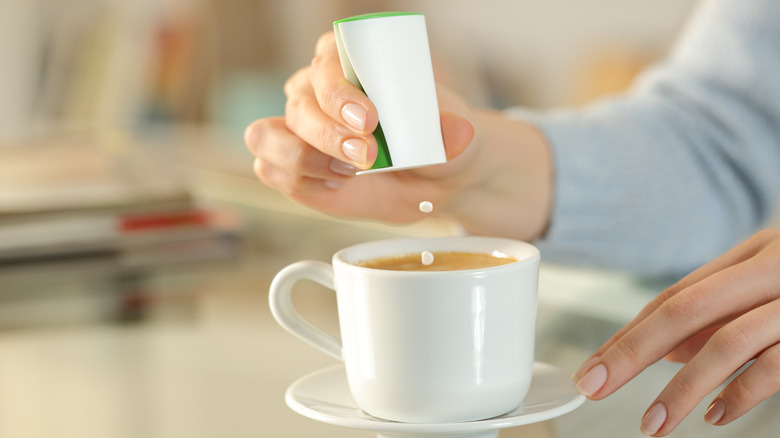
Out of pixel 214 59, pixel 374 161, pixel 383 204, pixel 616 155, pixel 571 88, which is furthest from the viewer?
pixel 214 59

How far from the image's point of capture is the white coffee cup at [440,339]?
483mm

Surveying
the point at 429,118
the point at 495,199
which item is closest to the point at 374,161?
the point at 429,118

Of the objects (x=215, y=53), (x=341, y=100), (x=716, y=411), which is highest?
(x=215, y=53)

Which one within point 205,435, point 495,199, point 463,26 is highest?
point 463,26

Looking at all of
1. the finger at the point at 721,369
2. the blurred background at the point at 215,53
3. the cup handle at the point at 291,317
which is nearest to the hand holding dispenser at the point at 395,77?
the cup handle at the point at 291,317

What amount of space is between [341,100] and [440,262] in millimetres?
136

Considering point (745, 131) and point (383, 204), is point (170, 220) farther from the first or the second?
point (745, 131)

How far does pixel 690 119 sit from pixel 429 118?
0.65 m

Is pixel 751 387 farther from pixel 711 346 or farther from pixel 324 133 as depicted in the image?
pixel 324 133

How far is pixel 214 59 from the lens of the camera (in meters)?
3.15

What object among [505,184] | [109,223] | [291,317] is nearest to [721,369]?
[291,317]

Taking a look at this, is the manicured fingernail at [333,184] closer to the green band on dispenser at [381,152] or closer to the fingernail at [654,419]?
the green band on dispenser at [381,152]

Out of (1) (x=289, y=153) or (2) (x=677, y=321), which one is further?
(1) (x=289, y=153)

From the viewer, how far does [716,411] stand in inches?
20.6
